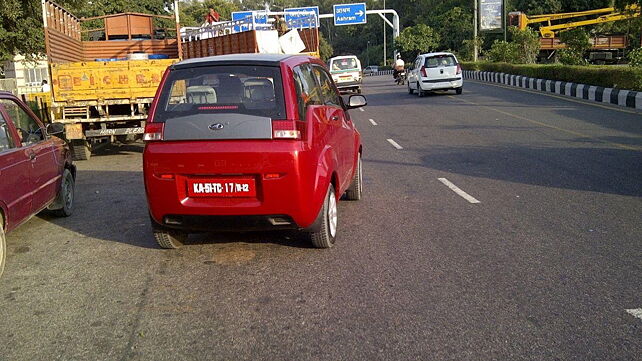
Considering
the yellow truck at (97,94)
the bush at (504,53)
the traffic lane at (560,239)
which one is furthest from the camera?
the bush at (504,53)

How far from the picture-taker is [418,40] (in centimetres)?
6912

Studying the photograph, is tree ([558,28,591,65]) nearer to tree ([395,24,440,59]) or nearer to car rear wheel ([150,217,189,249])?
car rear wheel ([150,217,189,249])

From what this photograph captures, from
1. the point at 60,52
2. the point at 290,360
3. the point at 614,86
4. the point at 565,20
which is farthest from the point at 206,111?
the point at 565,20

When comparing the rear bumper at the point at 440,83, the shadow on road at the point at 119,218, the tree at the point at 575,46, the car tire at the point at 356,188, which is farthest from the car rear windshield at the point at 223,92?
the tree at the point at 575,46

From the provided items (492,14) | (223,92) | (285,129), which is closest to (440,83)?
(492,14)

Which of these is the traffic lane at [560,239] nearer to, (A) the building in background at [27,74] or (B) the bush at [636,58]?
(B) the bush at [636,58]

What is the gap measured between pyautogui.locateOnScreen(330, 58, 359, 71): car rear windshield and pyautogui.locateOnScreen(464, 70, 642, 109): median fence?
25.9ft

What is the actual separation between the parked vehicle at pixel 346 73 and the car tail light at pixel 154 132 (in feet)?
84.8

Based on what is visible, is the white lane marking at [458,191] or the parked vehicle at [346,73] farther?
the parked vehicle at [346,73]

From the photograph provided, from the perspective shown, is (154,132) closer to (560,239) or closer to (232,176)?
(232,176)

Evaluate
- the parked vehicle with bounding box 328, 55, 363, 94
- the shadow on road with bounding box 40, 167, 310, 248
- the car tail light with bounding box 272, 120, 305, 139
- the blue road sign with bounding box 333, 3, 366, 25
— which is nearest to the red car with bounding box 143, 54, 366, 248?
the car tail light with bounding box 272, 120, 305, 139

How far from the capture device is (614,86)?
72.7 feet

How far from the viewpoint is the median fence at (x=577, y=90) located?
19.9 meters

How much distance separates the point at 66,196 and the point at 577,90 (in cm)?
2059
